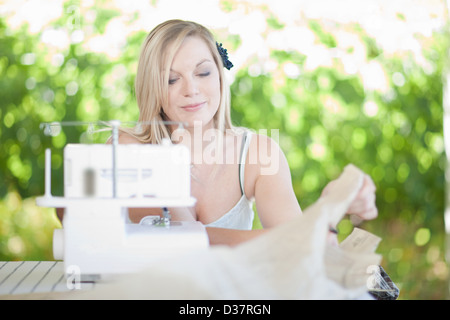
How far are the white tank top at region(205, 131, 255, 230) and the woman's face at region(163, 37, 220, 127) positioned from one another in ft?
0.62

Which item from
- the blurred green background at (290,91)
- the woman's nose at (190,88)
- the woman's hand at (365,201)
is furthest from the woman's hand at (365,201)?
the blurred green background at (290,91)

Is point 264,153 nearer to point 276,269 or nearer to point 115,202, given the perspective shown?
point 115,202

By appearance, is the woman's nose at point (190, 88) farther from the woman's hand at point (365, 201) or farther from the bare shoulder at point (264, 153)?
the woman's hand at point (365, 201)

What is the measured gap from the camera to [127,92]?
161 inches

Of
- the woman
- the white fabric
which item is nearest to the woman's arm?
the woman

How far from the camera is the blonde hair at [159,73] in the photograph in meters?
1.99

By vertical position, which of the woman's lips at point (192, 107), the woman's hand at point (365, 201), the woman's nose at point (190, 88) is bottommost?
the woman's hand at point (365, 201)

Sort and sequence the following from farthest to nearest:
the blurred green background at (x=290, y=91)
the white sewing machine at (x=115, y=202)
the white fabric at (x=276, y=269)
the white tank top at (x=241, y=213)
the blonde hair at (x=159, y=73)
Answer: the blurred green background at (x=290, y=91) → the white tank top at (x=241, y=213) → the blonde hair at (x=159, y=73) → the white sewing machine at (x=115, y=202) → the white fabric at (x=276, y=269)

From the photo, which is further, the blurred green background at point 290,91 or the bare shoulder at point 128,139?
the blurred green background at point 290,91

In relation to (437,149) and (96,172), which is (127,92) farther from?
(96,172)

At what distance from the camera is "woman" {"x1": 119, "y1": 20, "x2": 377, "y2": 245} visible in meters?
2.00

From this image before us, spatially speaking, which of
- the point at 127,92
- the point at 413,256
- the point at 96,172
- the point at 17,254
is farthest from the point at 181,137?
the point at 413,256

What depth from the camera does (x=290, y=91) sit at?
420 centimetres

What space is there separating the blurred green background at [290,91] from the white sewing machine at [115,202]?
2.66 m
